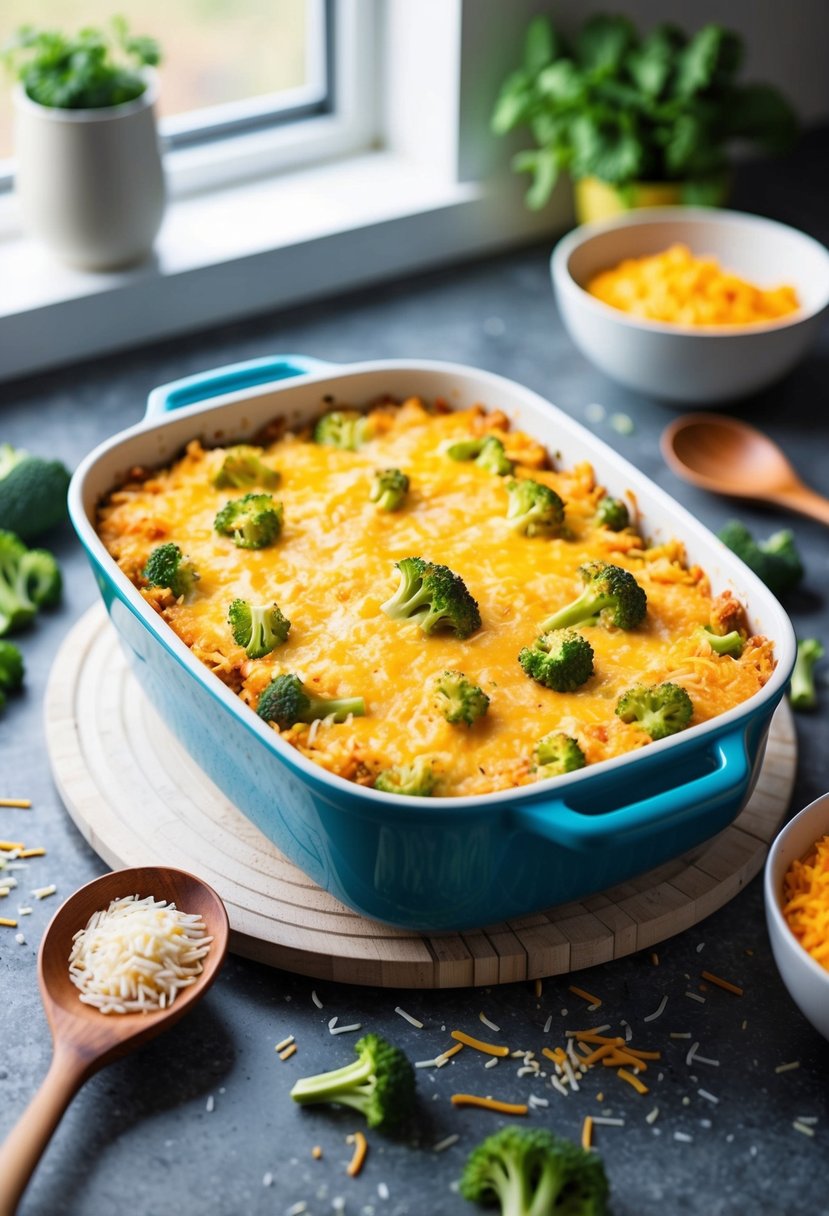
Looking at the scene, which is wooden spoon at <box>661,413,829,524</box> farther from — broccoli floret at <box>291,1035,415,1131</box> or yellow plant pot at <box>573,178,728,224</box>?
broccoli floret at <box>291,1035,415,1131</box>

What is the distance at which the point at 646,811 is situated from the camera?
1.96 m

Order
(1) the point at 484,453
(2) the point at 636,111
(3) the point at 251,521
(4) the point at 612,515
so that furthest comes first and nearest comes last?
1. (2) the point at 636,111
2. (1) the point at 484,453
3. (4) the point at 612,515
4. (3) the point at 251,521

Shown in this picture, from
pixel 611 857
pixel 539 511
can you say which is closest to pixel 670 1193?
pixel 611 857

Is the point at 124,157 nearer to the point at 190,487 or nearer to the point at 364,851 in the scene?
the point at 190,487

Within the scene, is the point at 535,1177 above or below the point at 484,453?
below

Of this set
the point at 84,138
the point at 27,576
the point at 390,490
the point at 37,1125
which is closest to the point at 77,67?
the point at 84,138

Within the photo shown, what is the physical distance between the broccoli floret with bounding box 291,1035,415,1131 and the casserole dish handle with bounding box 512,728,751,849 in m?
0.38

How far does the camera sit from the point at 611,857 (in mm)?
2078

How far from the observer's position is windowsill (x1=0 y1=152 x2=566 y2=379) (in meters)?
3.69

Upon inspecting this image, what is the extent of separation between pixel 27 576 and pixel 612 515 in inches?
49.6

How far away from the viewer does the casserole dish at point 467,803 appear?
1927 millimetres

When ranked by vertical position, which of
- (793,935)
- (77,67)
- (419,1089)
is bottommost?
(419,1089)

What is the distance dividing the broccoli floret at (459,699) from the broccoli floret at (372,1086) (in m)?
0.48

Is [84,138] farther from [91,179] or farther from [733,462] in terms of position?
[733,462]
